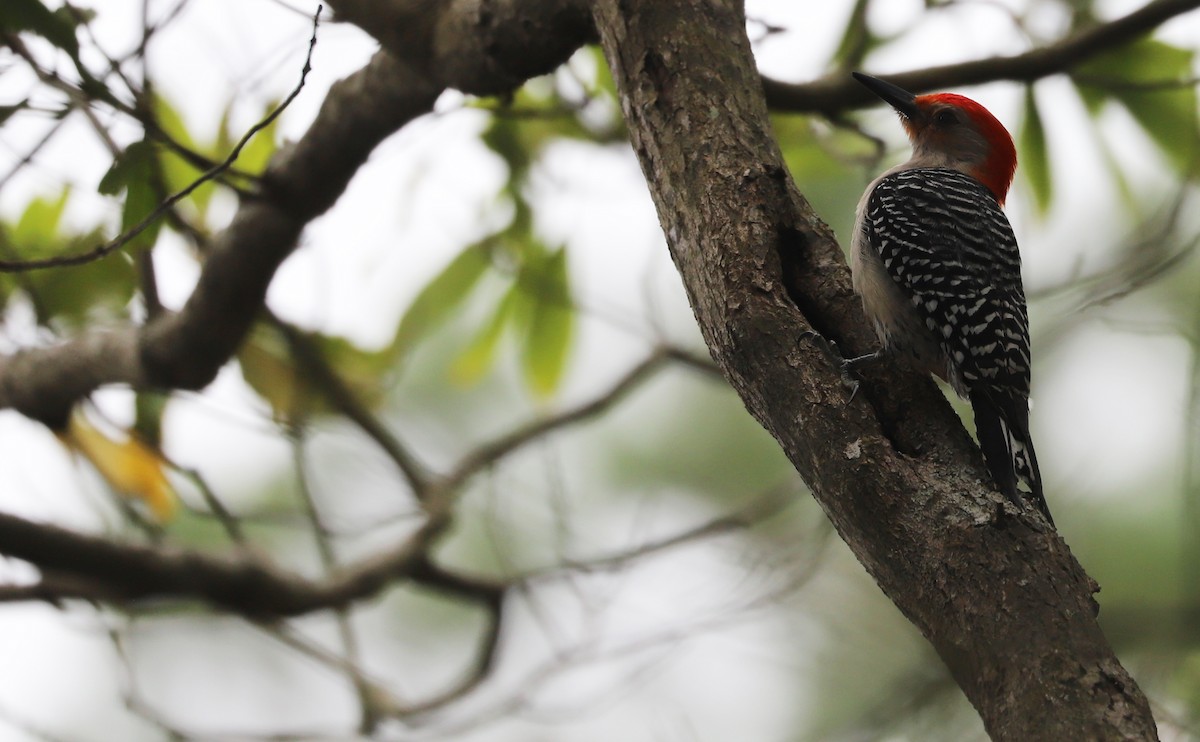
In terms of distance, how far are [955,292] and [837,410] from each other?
42.7 inches

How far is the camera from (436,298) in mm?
4359

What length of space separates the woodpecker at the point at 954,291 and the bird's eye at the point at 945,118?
277mm

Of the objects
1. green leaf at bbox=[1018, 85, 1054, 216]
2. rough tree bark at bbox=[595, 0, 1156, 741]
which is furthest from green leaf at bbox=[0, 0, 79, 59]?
green leaf at bbox=[1018, 85, 1054, 216]

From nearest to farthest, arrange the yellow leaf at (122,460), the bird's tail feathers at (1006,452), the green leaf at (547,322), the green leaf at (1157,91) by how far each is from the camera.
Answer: the bird's tail feathers at (1006,452)
the green leaf at (1157,91)
the yellow leaf at (122,460)
the green leaf at (547,322)

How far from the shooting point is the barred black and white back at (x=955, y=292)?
2.68m

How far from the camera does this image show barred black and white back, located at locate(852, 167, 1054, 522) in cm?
268

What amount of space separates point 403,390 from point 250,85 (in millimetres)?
3084

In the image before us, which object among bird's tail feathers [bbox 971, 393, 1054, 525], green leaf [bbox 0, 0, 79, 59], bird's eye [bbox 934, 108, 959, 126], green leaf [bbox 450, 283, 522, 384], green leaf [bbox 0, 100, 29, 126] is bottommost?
bird's tail feathers [bbox 971, 393, 1054, 525]

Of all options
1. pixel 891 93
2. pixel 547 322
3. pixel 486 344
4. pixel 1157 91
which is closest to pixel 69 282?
pixel 486 344

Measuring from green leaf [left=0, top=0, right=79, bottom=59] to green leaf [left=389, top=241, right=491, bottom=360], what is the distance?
1.91m

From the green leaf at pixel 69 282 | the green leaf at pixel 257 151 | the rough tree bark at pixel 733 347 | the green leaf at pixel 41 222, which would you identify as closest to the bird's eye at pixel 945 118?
the rough tree bark at pixel 733 347

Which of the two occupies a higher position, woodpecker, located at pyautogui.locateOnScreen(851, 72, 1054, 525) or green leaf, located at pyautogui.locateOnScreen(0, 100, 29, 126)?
green leaf, located at pyautogui.locateOnScreen(0, 100, 29, 126)

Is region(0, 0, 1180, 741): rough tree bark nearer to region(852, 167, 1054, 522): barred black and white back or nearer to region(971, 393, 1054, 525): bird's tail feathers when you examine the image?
region(971, 393, 1054, 525): bird's tail feathers

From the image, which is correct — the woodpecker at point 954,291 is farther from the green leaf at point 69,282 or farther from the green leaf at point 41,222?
the green leaf at point 41,222
